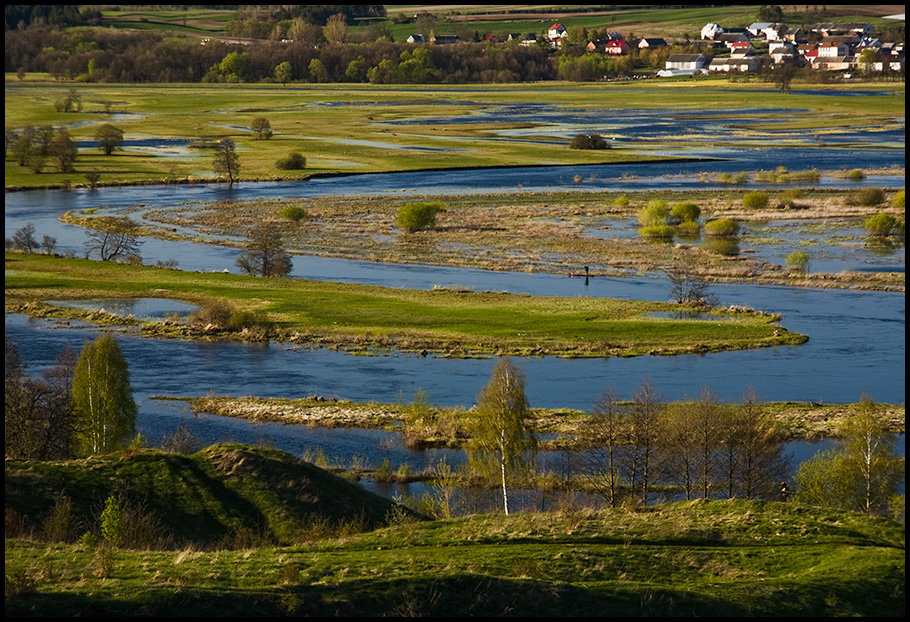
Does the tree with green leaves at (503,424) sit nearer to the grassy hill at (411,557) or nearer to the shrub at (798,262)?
the grassy hill at (411,557)

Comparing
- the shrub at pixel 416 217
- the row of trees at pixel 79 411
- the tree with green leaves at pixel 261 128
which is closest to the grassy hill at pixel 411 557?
the row of trees at pixel 79 411

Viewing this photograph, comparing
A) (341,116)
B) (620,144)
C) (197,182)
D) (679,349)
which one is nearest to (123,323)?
(679,349)

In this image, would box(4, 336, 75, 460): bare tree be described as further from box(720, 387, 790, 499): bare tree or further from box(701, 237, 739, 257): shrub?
box(701, 237, 739, 257): shrub

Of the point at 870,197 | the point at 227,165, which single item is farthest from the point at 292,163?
the point at 870,197

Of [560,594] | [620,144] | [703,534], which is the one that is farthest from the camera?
[620,144]

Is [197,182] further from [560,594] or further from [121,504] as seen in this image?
[560,594]

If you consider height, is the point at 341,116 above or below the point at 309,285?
above

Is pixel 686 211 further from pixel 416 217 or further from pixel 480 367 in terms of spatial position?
pixel 480 367

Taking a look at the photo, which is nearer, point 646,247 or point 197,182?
point 646,247
